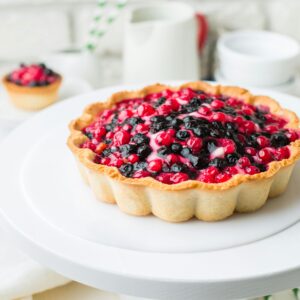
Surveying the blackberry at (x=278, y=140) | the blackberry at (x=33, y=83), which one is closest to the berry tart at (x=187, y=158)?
the blackberry at (x=278, y=140)

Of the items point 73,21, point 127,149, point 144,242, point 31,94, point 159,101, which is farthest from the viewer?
point 73,21

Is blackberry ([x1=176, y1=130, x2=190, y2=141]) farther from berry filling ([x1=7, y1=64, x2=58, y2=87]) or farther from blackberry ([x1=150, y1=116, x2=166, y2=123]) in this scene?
berry filling ([x1=7, y1=64, x2=58, y2=87])

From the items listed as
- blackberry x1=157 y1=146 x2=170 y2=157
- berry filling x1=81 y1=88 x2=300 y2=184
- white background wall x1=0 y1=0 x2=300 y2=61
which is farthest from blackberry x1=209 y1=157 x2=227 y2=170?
white background wall x1=0 y1=0 x2=300 y2=61

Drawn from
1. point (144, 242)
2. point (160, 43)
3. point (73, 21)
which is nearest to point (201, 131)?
point (144, 242)

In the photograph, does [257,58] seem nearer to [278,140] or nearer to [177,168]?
[278,140]

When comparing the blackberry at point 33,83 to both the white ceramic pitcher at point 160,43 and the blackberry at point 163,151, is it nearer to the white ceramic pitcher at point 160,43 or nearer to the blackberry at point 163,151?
the white ceramic pitcher at point 160,43

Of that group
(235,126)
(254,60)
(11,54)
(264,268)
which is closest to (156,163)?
(235,126)
